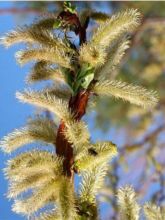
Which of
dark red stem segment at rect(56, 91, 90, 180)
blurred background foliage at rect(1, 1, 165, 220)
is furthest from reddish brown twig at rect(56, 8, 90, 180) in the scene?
blurred background foliage at rect(1, 1, 165, 220)

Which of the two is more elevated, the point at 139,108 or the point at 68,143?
the point at 139,108

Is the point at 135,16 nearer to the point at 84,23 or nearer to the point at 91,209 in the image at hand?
the point at 84,23

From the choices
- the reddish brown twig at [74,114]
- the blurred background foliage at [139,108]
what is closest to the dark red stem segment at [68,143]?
the reddish brown twig at [74,114]

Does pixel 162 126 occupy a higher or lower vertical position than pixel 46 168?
higher

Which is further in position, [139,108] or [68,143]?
[139,108]

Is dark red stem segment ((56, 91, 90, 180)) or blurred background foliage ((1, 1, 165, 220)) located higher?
blurred background foliage ((1, 1, 165, 220))

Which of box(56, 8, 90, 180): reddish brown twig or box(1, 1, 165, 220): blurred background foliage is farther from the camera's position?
box(1, 1, 165, 220): blurred background foliage

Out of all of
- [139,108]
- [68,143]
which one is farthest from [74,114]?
[139,108]

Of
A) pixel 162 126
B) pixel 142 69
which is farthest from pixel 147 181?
pixel 142 69

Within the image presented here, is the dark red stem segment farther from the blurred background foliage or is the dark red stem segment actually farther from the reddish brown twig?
the blurred background foliage

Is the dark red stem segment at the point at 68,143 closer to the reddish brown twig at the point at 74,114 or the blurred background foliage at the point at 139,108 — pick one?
the reddish brown twig at the point at 74,114

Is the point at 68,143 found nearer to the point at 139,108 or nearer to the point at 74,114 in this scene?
the point at 74,114
